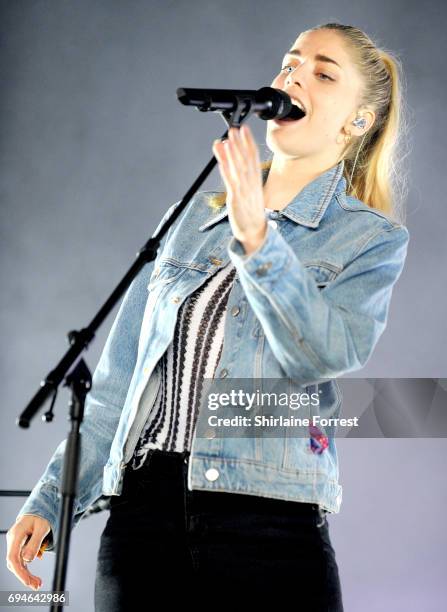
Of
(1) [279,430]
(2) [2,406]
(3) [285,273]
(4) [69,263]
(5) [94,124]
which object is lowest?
(1) [279,430]

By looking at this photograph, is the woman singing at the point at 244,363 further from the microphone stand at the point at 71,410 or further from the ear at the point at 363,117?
the microphone stand at the point at 71,410

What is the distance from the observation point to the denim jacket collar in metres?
1.48

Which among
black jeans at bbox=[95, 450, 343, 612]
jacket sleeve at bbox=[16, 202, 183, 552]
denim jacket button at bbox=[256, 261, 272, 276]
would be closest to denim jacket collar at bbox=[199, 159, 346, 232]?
jacket sleeve at bbox=[16, 202, 183, 552]

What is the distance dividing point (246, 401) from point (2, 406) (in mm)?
2411

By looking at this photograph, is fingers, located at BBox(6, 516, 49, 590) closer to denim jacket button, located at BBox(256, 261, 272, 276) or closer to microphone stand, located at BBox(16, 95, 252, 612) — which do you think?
microphone stand, located at BBox(16, 95, 252, 612)

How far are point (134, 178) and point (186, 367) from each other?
242 cm

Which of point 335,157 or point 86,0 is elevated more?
point 86,0

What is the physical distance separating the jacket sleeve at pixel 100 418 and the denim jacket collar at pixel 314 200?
205 millimetres

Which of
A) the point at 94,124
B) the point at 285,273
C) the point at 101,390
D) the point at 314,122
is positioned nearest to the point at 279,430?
the point at 285,273

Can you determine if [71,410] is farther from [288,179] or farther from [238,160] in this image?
[288,179]

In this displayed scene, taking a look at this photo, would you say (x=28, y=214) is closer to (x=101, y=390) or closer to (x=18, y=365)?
(x=18, y=365)

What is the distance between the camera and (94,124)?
372 centimetres
